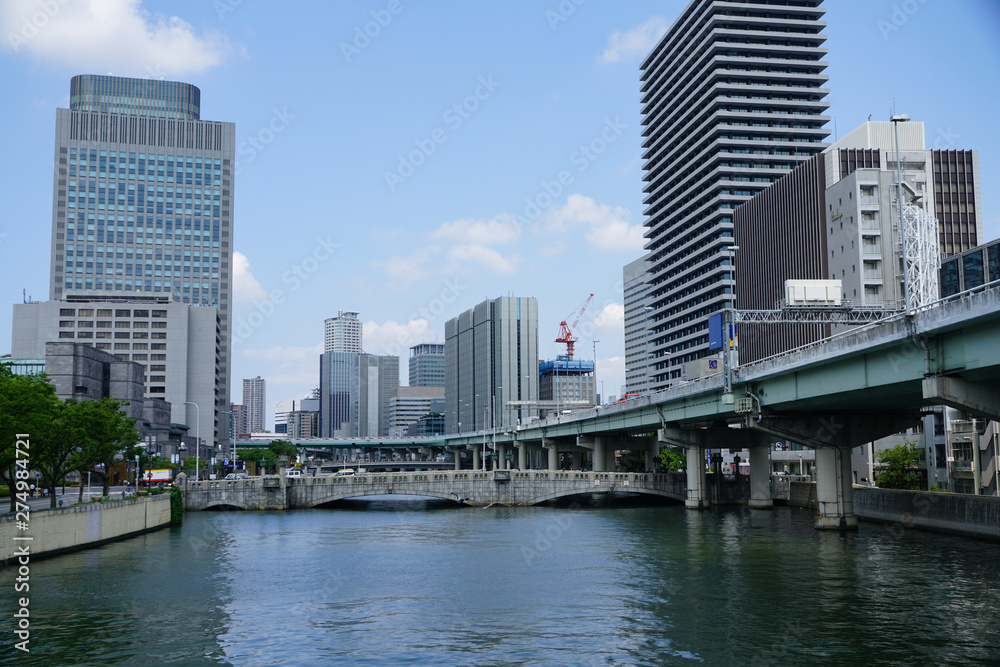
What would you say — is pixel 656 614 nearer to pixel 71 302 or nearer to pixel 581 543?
pixel 581 543

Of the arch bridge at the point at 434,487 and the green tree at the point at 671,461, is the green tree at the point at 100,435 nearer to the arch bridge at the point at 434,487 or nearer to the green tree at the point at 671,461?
the arch bridge at the point at 434,487

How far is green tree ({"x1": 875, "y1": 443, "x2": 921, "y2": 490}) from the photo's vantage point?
290 feet

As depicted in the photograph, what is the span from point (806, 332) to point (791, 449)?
18933mm

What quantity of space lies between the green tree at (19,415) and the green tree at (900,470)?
77673mm

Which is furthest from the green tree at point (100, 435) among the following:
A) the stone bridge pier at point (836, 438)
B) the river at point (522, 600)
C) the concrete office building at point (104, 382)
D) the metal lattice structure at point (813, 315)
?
the stone bridge pier at point (836, 438)

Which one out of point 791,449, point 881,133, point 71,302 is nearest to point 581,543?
point 791,449

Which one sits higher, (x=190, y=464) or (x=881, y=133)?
(x=881, y=133)

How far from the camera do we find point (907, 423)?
2933 inches

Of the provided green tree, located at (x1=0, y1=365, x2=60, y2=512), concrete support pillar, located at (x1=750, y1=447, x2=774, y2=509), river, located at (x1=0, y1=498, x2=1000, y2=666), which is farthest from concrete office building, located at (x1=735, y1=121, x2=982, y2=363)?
green tree, located at (x1=0, y1=365, x2=60, y2=512)

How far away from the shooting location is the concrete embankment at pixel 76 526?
5181 centimetres

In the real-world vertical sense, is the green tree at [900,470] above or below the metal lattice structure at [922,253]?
below

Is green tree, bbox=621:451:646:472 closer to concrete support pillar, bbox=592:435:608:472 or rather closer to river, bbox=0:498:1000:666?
concrete support pillar, bbox=592:435:608:472

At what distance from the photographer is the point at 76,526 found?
61.3 m

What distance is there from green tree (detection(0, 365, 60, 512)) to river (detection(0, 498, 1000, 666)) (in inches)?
324
